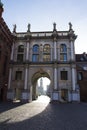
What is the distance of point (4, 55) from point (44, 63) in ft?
29.0

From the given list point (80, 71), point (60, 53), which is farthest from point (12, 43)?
point (80, 71)

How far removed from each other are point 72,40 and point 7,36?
48.9 ft

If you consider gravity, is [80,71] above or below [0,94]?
above

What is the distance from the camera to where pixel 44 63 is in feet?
92.4

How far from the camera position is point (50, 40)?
30250mm

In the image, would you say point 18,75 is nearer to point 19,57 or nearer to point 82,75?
point 19,57

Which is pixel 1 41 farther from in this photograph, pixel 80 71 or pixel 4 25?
pixel 80 71

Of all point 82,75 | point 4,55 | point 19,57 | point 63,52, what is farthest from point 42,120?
point 82,75

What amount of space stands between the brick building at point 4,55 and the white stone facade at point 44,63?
4.52 ft

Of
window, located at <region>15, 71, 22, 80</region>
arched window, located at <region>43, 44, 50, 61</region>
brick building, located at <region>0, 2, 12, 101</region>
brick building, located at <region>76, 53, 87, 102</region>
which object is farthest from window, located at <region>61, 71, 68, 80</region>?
brick building, located at <region>0, 2, 12, 101</region>

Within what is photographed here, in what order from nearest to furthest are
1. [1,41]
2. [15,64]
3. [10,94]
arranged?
[1,41], [10,94], [15,64]

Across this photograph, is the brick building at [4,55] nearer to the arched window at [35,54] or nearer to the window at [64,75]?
the arched window at [35,54]

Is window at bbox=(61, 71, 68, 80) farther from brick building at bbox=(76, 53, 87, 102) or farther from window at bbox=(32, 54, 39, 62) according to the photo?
window at bbox=(32, 54, 39, 62)

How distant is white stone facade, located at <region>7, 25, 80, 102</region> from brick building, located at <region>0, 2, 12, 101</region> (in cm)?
138
